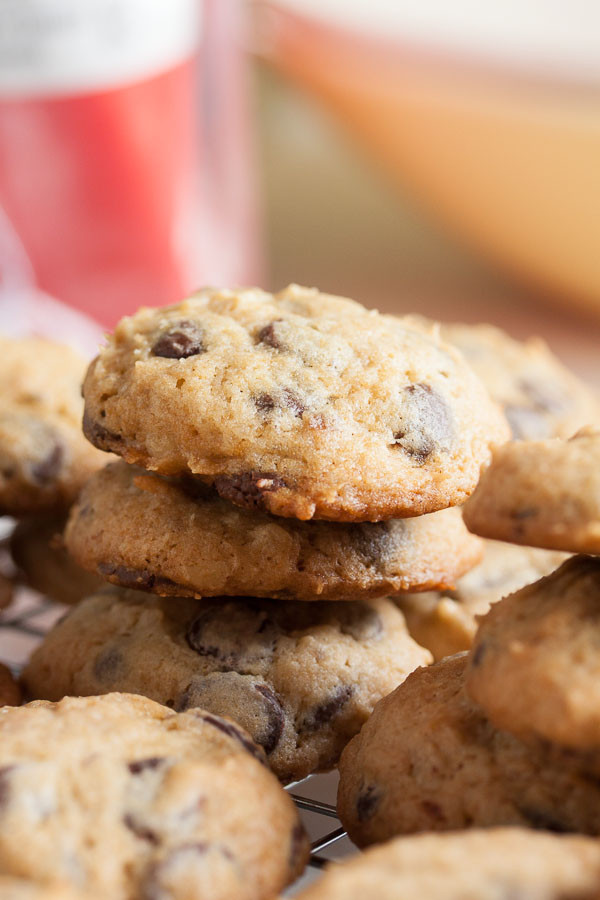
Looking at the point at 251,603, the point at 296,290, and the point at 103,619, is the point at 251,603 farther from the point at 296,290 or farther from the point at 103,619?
the point at 296,290

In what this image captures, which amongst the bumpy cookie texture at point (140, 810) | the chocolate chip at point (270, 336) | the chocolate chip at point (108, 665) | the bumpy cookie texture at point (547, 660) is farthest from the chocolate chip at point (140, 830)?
the chocolate chip at point (270, 336)

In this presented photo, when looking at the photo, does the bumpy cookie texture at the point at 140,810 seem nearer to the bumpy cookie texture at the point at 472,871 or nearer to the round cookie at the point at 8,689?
the bumpy cookie texture at the point at 472,871

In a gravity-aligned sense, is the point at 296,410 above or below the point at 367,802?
above

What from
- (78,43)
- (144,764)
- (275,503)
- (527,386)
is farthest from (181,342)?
(78,43)

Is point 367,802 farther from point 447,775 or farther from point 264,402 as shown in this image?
point 264,402

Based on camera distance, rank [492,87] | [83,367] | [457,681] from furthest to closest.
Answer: [492,87] < [83,367] < [457,681]

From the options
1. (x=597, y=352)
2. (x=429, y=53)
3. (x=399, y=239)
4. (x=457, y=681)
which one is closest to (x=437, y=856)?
(x=457, y=681)

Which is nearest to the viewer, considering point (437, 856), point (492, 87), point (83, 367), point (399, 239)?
point (437, 856)

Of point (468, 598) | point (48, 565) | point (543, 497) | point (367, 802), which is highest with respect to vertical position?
point (543, 497)
